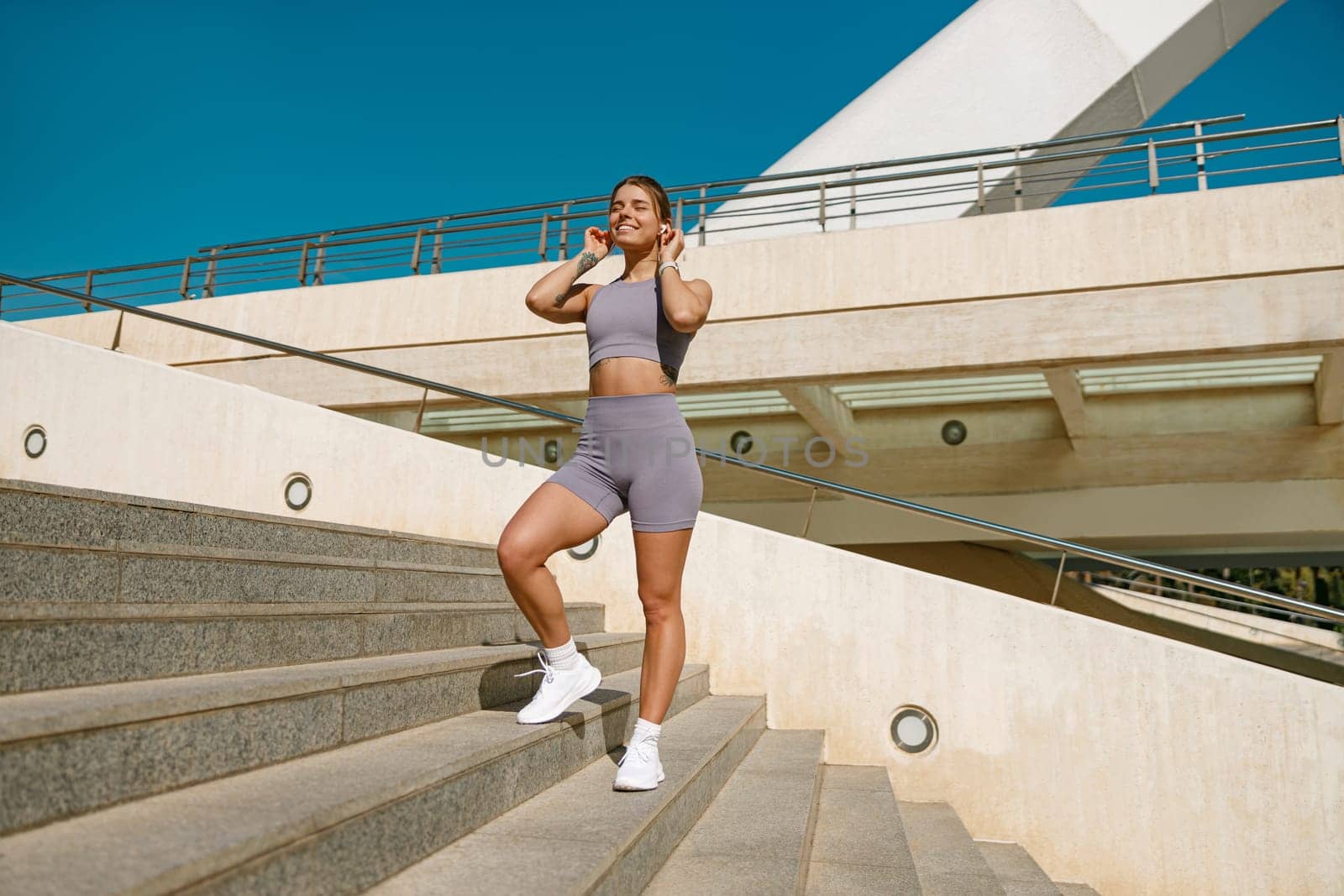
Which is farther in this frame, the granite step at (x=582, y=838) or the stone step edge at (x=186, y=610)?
the stone step edge at (x=186, y=610)

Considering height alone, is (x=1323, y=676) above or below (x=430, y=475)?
below

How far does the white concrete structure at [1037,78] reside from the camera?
14070 mm

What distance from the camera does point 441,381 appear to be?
Answer: 31.3ft

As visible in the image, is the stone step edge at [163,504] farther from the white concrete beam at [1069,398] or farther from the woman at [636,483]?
the white concrete beam at [1069,398]

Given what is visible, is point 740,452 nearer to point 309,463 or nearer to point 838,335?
point 838,335

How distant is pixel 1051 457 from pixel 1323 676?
4.81 meters

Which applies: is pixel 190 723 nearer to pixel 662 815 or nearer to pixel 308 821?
pixel 308 821

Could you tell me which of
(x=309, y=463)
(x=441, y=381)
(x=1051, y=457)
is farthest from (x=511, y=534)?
(x=1051, y=457)

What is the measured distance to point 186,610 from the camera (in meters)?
2.47

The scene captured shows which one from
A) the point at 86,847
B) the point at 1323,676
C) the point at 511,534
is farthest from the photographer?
the point at 1323,676

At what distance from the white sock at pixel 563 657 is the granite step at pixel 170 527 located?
1.25m

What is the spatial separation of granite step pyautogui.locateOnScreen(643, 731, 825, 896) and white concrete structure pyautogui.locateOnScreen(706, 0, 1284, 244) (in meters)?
10.8

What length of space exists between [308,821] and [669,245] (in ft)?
6.07

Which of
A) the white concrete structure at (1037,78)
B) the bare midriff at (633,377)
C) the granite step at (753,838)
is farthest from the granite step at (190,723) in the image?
the white concrete structure at (1037,78)
